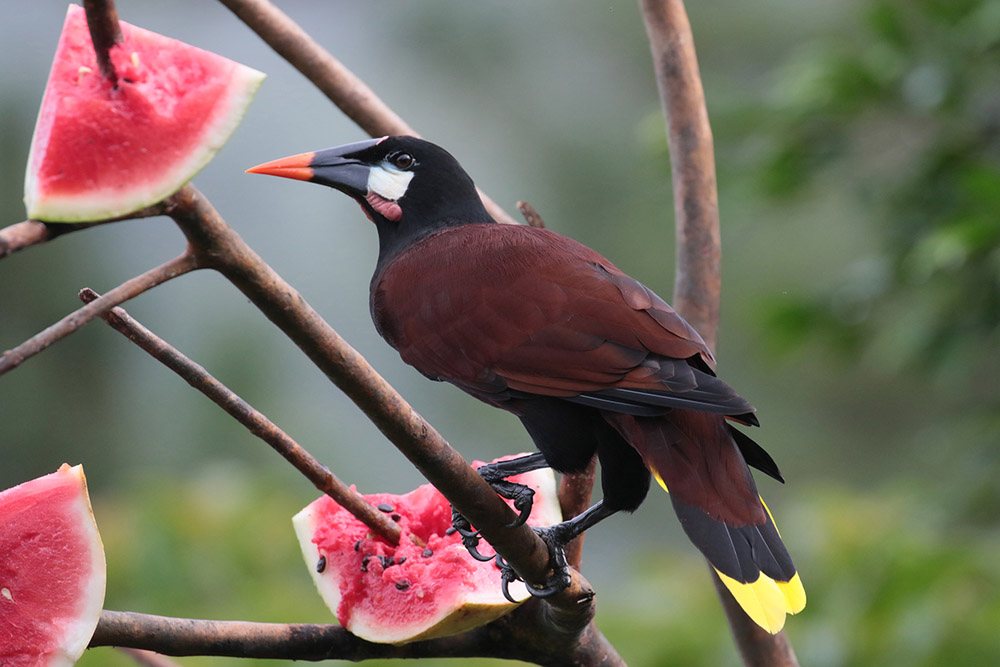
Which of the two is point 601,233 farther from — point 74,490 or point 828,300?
point 74,490

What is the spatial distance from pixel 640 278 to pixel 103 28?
4.18 meters

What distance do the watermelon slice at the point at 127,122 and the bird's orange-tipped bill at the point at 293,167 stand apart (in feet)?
0.71

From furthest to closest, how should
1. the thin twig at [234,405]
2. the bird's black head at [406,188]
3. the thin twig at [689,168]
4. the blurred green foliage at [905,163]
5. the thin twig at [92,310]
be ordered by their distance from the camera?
the blurred green foliage at [905,163] → the thin twig at [689,168] → the bird's black head at [406,188] → the thin twig at [234,405] → the thin twig at [92,310]

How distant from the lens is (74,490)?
2.89 ft

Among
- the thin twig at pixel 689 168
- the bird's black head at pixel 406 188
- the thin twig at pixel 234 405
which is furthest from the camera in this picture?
the thin twig at pixel 689 168

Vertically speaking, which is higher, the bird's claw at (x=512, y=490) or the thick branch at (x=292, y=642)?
the bird's claw at (x=512, y=490)

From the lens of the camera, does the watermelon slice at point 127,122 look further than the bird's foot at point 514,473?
No

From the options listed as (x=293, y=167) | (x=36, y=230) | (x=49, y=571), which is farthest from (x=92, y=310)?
(x=293, y=167)

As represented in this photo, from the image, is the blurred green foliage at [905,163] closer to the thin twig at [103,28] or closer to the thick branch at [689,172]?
the thick branch at [689,172]

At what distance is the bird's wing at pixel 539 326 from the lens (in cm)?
96

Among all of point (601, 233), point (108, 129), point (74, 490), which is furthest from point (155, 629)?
point (601, 233)

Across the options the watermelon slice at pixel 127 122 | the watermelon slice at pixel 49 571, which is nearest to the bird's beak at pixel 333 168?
the watermelon slice at pixel 127 122

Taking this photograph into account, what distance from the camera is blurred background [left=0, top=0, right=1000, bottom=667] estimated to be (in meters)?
1.73

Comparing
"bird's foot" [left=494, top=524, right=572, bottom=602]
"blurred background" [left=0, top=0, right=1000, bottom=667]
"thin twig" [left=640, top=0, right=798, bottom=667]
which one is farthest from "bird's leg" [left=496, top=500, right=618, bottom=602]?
"blurred background" [left=0, top=0, right=1000, bottom=667]
